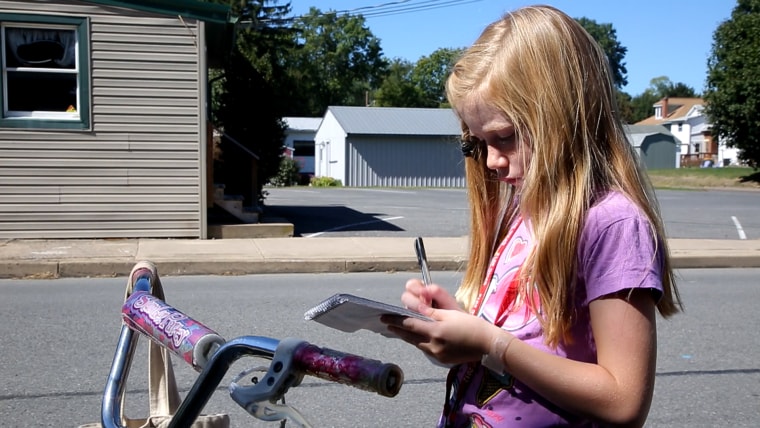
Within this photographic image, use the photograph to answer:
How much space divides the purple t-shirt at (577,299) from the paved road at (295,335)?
2.80 meters

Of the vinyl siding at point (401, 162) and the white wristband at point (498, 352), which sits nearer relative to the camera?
the white wristband at point (498, 352)

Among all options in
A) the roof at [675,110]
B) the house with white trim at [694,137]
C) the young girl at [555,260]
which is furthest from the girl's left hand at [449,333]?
the roof at [675,110]

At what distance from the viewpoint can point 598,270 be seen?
1456 mm

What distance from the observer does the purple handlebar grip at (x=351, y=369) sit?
1.04 metres

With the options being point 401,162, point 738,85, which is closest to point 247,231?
point 738,85

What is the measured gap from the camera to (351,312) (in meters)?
1.28

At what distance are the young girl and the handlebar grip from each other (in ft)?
1.06

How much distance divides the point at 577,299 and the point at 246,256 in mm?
8523

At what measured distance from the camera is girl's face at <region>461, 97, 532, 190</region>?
1.59 m

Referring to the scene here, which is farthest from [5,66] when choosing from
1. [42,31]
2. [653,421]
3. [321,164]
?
[321,164]

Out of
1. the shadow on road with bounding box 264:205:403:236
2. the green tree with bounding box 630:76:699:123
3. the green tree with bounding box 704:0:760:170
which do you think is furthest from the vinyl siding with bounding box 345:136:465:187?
the green tree with bounding box 630:76:699:123

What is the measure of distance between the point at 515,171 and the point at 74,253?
30.0 feet

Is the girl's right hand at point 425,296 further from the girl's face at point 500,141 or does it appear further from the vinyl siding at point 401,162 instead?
the vinyl siding at point 401,162

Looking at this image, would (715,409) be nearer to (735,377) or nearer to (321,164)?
(735,377)
